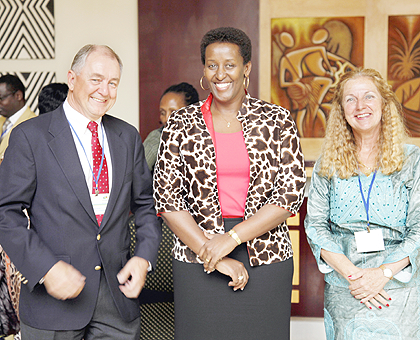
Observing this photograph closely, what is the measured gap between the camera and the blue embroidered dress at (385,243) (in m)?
2.17

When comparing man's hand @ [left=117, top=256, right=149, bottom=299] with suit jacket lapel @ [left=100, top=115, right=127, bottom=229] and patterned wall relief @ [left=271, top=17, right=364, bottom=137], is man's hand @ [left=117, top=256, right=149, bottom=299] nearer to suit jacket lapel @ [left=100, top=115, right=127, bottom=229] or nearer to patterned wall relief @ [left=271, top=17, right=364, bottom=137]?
suit jacket lapel @ [left=100, top=115, right=127, bottom=229]

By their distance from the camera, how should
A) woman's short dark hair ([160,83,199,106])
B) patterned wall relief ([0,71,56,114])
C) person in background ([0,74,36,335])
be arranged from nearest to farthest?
1. person in background ([0,74,36,335])
2. woman's short dark hair ([160,83,199,106])
3. patterned wall relief ([0,71,56,114])

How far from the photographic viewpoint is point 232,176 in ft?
6.84

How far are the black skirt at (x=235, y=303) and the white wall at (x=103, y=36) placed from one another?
8.96 feet

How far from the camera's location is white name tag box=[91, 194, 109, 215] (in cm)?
188

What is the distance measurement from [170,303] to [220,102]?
1.36 metres

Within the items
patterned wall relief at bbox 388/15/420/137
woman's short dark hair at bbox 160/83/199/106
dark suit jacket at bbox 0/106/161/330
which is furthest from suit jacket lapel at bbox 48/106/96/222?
patterned wall relief at bbox 388/15/420/137

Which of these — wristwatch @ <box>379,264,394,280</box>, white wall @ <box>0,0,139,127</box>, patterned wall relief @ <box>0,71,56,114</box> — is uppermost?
white wall @ <box>0,0,139,127</box>

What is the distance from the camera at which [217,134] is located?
2.12 metres

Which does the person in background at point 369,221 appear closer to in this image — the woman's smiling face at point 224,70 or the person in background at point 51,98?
the woman's smiling face at point 224,70

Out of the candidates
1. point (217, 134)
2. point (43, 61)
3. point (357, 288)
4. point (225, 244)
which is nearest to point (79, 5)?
point (43, 61)

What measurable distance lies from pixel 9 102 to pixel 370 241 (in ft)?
10.8

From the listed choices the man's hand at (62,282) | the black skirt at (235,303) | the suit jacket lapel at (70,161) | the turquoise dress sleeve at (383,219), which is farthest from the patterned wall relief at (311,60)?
the man's hand at (62,282)

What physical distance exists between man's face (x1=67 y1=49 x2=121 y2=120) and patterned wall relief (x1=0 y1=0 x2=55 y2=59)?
303 centimetres
